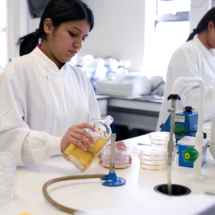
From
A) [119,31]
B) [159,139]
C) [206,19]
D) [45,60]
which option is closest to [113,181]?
[159,139]

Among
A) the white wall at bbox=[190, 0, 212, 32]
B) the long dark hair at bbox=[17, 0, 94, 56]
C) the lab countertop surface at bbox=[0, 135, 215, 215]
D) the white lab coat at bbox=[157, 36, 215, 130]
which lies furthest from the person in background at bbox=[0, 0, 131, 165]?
the white wall at bbox=[190, 0, 212, 32]

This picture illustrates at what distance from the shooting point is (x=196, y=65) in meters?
2.15

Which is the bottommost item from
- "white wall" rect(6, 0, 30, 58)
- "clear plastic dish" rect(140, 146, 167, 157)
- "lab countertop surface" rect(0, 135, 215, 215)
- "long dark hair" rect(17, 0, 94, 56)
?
"lab countertop surface" rect(0, 135, 215, 215)

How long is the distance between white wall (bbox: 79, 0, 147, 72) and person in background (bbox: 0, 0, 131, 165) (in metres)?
2.49

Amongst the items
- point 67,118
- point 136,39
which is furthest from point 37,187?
point 136,39

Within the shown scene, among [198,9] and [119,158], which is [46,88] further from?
[198,9]

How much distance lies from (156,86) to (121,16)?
118 centimetres

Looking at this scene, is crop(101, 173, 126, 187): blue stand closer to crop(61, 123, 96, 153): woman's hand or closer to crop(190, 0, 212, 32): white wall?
crop(61, 123, 96, 153): woman's hand

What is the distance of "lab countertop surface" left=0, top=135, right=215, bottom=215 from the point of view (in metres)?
Result: 0.80

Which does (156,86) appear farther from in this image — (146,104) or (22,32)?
(22,32)

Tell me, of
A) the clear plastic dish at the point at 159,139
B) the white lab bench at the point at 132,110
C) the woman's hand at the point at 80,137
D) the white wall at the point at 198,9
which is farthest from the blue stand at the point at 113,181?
the white wall at the point at 198,9

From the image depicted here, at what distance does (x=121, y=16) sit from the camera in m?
4.07

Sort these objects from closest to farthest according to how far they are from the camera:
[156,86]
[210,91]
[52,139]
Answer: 1. [52,139]
2. [210,91]
3. [156,86]

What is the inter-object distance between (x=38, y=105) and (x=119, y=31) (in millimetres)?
3008
